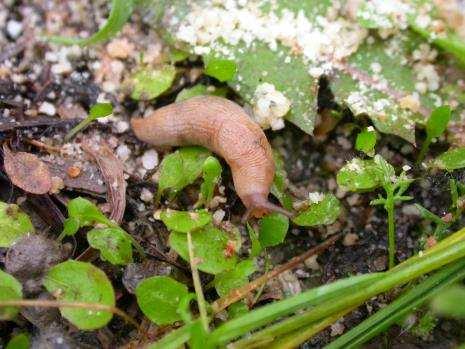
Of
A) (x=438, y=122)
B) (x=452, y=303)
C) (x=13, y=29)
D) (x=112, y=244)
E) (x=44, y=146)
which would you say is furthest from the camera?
(x=13, y=29)

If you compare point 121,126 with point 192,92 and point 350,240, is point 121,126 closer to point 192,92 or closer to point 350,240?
point 192,92

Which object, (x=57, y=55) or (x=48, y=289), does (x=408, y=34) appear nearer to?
(x=57, y=55)

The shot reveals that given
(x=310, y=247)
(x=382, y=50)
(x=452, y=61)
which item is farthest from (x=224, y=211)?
(x=452, y=61)

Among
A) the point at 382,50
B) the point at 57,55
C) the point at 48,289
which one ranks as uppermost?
the point at 382,50

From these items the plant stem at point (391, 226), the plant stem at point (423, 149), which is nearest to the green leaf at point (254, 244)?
the plant stem at point (391, 226)

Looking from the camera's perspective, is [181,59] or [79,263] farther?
[181,59]

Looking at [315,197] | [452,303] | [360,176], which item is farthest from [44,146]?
[452,303]

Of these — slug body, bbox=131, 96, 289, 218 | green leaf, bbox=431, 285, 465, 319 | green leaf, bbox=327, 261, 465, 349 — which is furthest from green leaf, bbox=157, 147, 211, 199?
green leaf, bbox=431, 285, 465, 319
